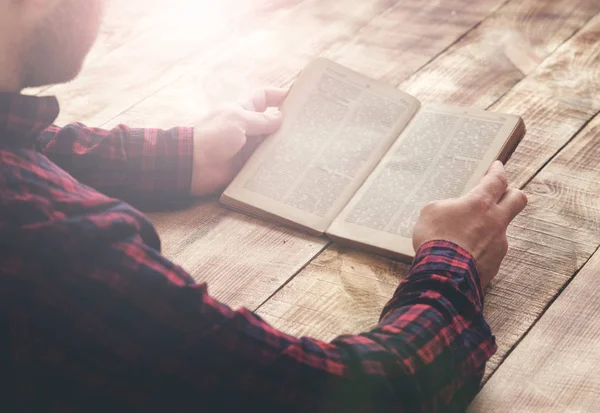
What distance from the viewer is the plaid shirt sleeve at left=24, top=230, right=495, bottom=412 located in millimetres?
742

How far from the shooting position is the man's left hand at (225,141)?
1.38m

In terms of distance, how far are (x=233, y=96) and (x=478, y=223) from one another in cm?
76

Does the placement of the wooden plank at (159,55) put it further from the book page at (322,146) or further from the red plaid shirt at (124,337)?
the red plaid shirt at (124,337)

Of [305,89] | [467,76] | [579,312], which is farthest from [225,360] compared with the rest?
[467,76]

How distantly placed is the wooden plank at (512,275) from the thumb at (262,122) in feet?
0.87

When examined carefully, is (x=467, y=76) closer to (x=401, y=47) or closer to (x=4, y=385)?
(x=401, y=47)

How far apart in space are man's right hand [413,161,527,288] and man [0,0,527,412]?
0.05 m

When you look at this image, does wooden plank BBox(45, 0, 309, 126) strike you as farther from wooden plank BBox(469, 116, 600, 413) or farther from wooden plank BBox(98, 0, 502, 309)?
wooden plank BBox(469, 116, 600, 413)

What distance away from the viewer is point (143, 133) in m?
1.39

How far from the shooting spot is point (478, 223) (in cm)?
113

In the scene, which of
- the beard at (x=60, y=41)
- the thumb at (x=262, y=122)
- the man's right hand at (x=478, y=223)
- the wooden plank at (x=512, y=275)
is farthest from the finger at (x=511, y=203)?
the beard at (x=60, y=41)

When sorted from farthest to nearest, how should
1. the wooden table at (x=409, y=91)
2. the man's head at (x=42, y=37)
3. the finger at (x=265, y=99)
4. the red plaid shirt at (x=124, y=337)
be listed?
1. the finger at (x=265, y=99)
2. the wooden table at (x=409, y=91)
3. the man's head at (x=42, y=37)
4. the red plaid shirt at (x=124, y=337)

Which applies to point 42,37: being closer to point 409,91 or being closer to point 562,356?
point 562,356

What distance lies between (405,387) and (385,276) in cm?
35
